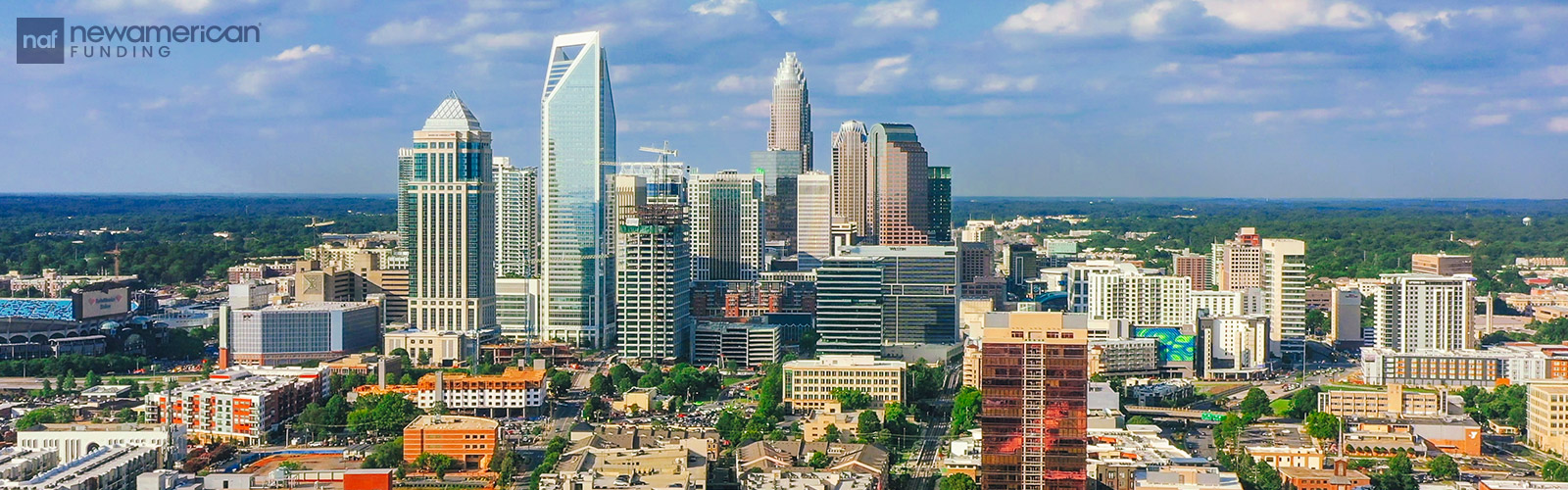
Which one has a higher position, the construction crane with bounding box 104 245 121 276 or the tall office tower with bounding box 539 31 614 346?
the tall office tower with bounding box 539 31 614 346

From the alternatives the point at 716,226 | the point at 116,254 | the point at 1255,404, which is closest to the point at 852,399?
the point at 1255,404

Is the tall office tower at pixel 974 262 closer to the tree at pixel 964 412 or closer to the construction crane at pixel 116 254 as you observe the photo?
the tree at pixel 964 412

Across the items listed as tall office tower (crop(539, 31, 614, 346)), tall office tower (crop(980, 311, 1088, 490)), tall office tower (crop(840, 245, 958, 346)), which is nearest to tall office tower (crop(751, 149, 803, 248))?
tall office tower (crop(539, 31, 614, 346))

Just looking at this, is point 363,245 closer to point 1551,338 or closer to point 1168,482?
point 1551,338

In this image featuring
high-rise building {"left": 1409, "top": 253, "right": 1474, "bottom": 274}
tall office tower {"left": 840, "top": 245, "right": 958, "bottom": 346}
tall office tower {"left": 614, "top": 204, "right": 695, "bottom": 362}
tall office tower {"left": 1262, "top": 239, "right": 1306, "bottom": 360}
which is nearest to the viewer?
tall office tower {"left": 614, "top": 204, "right": 695, "bottom": 362}

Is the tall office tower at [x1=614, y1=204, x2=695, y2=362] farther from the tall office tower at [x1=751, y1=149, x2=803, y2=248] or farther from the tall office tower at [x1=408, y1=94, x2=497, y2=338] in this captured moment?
the tall office tower at [x1=751, y1=149, x2=803, y2=248]

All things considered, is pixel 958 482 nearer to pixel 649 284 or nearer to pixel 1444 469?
pixel 1444 469
